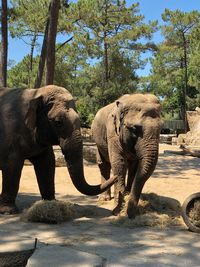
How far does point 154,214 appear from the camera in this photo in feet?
20.2

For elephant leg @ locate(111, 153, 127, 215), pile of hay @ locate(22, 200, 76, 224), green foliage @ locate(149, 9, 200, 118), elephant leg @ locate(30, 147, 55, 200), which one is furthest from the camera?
green foliage @ locate(149, 9, 200, 118)

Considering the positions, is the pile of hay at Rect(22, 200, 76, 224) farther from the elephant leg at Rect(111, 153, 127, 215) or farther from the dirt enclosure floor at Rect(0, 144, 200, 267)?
the elephant leg at Rect(111, 153, 127, 215)

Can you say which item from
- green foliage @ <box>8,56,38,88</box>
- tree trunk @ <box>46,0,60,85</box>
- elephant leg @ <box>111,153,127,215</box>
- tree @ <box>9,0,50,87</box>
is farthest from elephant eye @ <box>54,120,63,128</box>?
green foliage @ <box>8,56,38,88</box>

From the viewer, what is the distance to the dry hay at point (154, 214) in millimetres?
5788

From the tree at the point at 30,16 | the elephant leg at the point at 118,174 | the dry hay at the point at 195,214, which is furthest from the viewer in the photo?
the tree at the point at 30,16

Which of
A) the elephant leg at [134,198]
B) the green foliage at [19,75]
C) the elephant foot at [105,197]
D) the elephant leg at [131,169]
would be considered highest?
the green foliage at [19,75]

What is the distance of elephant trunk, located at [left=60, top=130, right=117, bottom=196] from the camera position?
590 cm

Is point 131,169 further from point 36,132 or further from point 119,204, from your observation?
point 36,132

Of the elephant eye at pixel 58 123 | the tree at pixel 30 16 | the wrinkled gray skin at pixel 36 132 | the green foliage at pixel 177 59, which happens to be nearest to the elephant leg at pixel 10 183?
the wrinkled gray skin at pixel 36 132

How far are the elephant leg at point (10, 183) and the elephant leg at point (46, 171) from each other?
0.49 meters

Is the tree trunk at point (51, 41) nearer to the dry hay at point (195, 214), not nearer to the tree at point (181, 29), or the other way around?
the dry hay at point (195, 214)

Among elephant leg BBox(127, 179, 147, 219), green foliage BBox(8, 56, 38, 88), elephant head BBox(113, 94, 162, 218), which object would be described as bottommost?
elephant leg BBox(127, 179, 147, 219)

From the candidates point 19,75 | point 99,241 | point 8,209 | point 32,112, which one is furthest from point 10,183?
point 19,75

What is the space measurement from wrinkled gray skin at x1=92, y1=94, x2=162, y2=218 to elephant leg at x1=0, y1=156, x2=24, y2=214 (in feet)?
4.67
